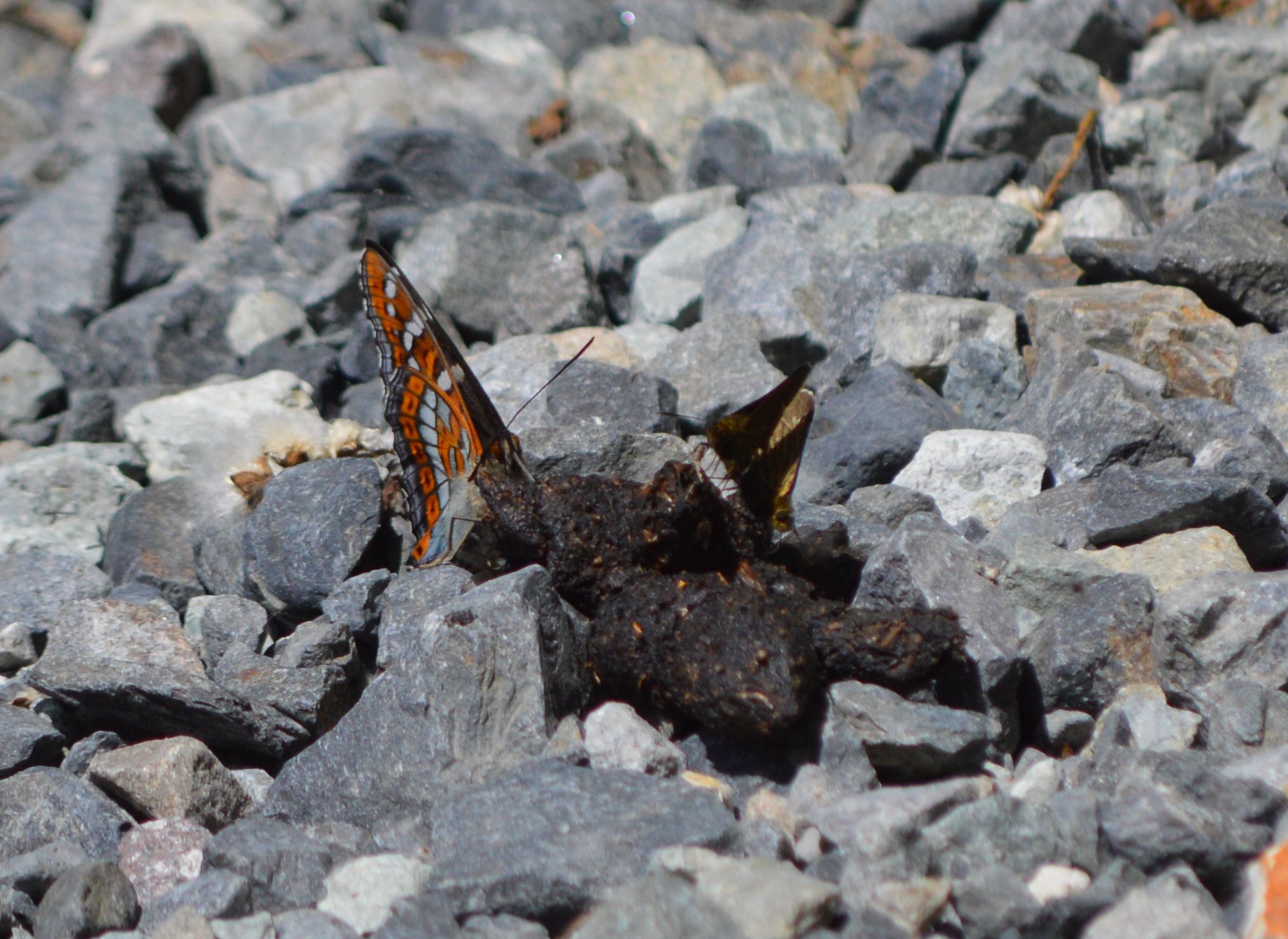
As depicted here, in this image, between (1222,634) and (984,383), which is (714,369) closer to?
(984,383)

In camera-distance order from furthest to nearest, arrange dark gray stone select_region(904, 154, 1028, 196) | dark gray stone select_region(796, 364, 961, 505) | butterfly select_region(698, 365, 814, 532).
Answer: dark gray stone select_region(904, 154, 1028, 196), dark gray stone select_region(796, 364, 961, 505), butterfly select_region(698, 365, 814, 532)

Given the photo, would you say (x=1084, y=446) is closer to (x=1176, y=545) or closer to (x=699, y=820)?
(x=1176, y=545)

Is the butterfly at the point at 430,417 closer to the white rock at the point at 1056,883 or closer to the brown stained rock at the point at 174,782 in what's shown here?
the brown stained rock at the point at 174,782

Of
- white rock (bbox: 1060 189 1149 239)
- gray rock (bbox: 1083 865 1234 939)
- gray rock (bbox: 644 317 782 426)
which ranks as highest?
gray rock (bbox: 1083 865 1234 939)

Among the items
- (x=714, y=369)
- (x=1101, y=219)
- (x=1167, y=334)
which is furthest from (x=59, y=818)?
(x=1101, y=219)

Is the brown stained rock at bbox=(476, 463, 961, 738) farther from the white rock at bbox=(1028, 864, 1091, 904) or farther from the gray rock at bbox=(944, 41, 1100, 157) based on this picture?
the gray rock at bbox=(944, 41, 1100, 157)

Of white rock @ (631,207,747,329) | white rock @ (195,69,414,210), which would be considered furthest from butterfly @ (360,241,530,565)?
white rock @ (195,69,414,210)

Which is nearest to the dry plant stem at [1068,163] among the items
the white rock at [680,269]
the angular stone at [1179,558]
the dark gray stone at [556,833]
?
the white rock at [680,269]
